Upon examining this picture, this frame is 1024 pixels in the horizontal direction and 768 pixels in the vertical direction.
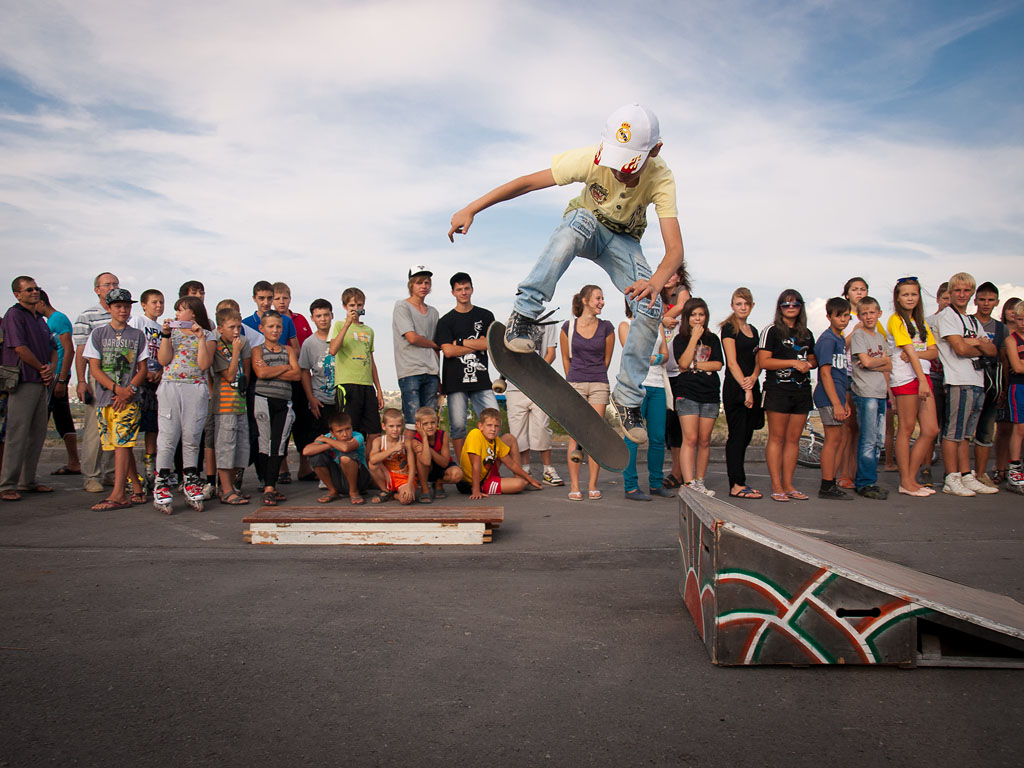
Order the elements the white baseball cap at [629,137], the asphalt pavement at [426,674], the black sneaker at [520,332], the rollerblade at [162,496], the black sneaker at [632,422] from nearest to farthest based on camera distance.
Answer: the asphalt pavement at [426,674] → the white baseball cap at [629,137] → the black sneaker at [520,332] → the black sneaker at [632,422] → the rollerblade at [162,496]

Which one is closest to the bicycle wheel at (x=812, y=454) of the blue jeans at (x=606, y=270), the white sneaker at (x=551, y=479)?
the white sneaker at (x=551, y=479)

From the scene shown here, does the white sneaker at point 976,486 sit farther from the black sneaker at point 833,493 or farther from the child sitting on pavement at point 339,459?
the child sitting on pavement at point 339,459

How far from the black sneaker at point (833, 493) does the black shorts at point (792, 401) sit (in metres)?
0.90

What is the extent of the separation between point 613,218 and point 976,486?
18.3 ft

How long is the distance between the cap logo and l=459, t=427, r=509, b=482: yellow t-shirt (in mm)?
3836

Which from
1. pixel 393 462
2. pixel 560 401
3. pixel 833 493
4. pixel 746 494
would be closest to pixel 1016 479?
pixel 833 493

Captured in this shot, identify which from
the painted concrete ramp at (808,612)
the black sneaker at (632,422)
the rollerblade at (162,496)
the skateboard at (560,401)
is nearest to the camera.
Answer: the painted concrete ramp at (808,612)

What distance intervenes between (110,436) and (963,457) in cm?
866

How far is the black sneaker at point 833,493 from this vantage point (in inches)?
298

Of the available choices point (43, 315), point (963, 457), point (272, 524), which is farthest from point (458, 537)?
point (963, 457)

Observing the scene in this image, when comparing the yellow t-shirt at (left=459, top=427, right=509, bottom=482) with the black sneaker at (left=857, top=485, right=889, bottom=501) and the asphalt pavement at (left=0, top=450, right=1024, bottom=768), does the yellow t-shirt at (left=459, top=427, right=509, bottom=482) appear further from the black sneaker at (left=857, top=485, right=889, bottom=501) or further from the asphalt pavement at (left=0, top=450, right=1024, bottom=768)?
the black sneaker at (left=857, top=485, right=889, bottom=501)

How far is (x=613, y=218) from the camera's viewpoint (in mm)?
4824

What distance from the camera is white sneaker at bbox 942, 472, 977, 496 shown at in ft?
25.1

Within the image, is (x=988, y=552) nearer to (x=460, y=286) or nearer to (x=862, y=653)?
(x=862, y=653)
